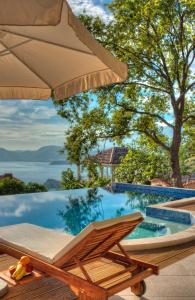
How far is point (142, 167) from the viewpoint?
15.2 metres

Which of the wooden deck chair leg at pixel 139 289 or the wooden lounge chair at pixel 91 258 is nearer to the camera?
the wooden lounge chair at pixel 91 258

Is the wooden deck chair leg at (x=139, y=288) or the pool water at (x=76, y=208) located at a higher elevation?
the wooden deck chair leg at (x=139, y=288)

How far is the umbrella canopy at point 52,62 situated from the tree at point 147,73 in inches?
366

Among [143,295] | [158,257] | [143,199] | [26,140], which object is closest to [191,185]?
[143,199]

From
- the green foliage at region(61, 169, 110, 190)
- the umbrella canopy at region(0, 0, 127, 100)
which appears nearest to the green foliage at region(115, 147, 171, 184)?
the green foliage at region(61, 169, 110, 190)

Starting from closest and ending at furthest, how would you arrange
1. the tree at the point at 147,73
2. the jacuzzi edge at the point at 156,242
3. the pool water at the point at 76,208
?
1. the jacuzzi edge at the point at 156,242
2. the pool water at the point at 76,208
3. the tree at the point at 147,73

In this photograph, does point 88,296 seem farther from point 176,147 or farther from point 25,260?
point 176,147

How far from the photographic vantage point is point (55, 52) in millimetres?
3947

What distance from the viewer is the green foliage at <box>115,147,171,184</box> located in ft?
48.8

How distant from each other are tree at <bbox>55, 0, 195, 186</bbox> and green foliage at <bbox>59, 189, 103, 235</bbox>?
3917mm

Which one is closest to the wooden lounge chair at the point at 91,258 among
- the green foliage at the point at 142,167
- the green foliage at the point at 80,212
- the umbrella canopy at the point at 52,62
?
the umbrella canopy at the point at 52,62

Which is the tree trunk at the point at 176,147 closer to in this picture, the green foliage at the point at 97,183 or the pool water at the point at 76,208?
the pool water at the point at 76,208

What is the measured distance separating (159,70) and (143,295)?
39.1ft

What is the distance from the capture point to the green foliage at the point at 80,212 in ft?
26.1
